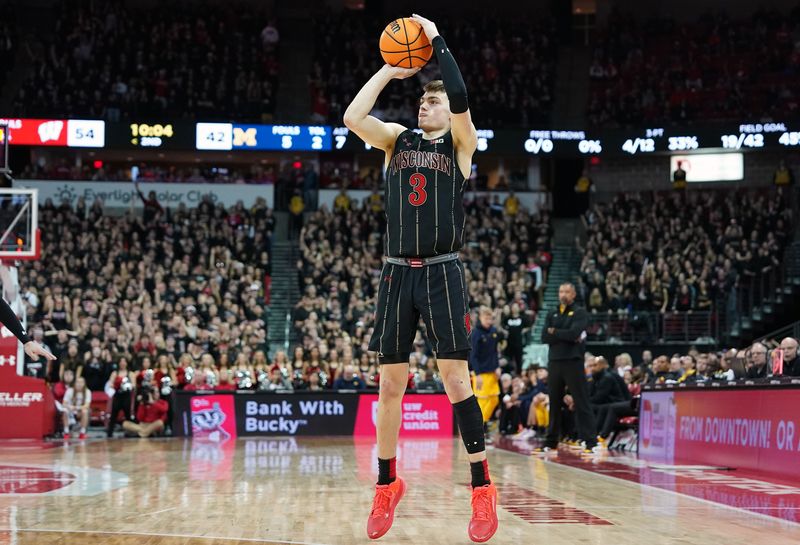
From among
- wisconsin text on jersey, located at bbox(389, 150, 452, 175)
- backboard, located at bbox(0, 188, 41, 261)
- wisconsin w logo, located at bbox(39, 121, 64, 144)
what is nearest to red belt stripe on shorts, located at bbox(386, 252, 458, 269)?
wisconsin text on jersey, located at bbox(389, 150, 452, 175)

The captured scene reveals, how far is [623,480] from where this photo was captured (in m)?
10.6

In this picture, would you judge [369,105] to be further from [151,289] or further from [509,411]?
[151,289]

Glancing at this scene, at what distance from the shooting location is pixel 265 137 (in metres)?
32.6

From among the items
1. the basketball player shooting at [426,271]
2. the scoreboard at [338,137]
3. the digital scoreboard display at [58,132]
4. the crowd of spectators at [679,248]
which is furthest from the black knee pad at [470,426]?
the digital scoreboard display at [58,132]

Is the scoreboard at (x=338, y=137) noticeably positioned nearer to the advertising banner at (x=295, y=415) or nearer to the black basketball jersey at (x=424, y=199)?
the advertising banner at (x=295, y=415)

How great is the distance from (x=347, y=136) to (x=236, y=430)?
13.3 metres

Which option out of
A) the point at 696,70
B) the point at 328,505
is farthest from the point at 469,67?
the point at 328,505

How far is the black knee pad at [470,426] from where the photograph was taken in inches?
256

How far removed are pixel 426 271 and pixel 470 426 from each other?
3.27 feet

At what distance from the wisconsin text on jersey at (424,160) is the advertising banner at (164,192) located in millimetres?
27315

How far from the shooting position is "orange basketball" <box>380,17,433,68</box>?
255 inches

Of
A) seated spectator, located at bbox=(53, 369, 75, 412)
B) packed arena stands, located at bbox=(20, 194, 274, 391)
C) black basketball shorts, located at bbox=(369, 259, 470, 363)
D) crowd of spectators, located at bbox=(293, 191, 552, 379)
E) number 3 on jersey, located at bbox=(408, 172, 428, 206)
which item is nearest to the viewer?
black basketball shorts, located at bbox=(369, 259, 470, 363)

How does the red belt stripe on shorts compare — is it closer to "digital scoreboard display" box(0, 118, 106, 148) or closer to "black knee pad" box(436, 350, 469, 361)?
"black knee pad" box(436, 350, 469, 361)

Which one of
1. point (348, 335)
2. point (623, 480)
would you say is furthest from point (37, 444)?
point (623, 480)
